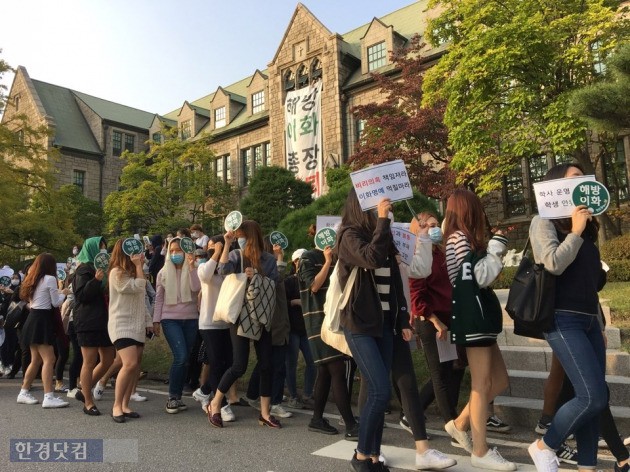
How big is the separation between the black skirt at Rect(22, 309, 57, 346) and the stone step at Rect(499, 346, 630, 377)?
5.72 meters

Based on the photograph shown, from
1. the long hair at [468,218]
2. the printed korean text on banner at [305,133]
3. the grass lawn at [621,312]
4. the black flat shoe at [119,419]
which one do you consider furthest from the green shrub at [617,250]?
the printed korean text on banner at [305,133]

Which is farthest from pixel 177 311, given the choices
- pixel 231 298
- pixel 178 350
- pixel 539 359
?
pixel 539 359

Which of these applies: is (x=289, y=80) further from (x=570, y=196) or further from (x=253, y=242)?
(x=570, y=196)

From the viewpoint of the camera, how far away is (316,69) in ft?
99.0

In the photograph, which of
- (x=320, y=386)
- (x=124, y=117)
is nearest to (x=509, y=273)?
(x=320, y=386)

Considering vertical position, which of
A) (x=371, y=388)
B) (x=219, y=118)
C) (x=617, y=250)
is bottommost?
(x=371, y=388)

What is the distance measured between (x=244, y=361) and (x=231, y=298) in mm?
625

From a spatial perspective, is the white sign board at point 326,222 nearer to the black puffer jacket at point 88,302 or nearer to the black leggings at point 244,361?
the black leggings at point 244,361

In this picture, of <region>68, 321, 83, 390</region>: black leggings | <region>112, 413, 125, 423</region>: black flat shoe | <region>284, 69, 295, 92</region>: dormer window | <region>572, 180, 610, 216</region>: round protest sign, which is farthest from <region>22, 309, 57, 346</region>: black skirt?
<region>284, 69, 295, 92</region>: dormer window

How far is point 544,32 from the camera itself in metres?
15.4

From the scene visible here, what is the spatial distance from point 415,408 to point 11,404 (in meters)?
5.41

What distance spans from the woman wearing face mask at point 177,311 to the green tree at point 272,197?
15.4 meters

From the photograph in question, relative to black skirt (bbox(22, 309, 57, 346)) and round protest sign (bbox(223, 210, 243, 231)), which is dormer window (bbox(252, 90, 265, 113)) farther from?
round protest sign (bbox(223, 210, 243, 231))

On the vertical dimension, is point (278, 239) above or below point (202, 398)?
above
